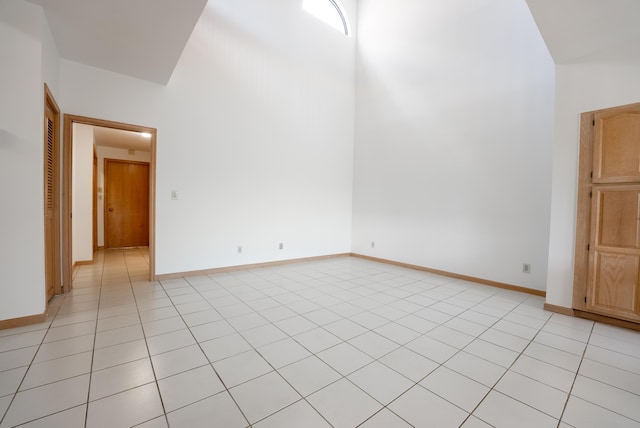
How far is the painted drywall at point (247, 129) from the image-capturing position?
4035 mm

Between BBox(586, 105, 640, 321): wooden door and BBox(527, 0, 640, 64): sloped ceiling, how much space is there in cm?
60

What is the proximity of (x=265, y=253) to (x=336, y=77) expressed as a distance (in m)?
4.05

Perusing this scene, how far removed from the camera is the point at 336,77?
6020 millimetres

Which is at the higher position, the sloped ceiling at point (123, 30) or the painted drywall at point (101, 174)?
the sloped ceiling at point (123, 30)

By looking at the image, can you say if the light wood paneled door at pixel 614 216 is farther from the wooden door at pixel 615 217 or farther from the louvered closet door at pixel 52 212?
the louvered closet door at pixel 52 212

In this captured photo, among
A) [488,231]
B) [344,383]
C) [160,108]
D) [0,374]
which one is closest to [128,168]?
[160,108]

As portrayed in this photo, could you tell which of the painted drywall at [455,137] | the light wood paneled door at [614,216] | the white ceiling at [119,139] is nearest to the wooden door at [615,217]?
the light wood paneled door at [614,216]

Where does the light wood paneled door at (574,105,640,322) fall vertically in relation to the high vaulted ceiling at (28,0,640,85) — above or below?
below

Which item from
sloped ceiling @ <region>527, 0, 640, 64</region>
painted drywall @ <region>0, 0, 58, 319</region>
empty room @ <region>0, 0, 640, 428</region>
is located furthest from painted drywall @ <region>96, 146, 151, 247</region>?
sloped ceiling @ <region>527, 0, 640, 64</region>

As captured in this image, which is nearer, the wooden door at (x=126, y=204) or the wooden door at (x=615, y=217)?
the wooden door at (x=615, y=217)

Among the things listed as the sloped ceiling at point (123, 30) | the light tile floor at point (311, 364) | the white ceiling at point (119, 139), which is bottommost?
the light tile floor at point (311, 364)

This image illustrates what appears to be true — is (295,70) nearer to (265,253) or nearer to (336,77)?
(336,77)

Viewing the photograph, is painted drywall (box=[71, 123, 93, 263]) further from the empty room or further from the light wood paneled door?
the light wood paneled door

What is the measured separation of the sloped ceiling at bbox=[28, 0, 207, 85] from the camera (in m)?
2.43
